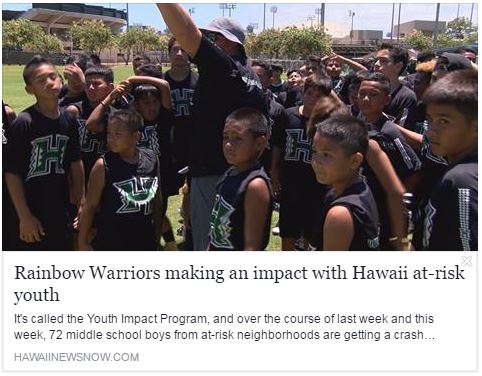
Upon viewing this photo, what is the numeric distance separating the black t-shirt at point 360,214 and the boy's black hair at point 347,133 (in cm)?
17

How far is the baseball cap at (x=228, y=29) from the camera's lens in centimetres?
266

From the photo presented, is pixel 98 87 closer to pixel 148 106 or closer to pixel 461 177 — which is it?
pixel 148 106

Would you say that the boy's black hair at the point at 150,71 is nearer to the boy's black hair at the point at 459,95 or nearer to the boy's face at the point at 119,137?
the boy's face at the point at 119,137

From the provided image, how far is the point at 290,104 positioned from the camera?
572 cm

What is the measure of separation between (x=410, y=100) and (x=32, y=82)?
3015mm

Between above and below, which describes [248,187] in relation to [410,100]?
below

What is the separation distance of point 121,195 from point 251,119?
3.09 feet

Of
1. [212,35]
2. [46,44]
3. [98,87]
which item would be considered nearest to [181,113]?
[98,87]

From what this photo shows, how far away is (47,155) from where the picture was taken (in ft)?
10.3

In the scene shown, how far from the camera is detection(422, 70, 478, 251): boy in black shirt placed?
185 cm

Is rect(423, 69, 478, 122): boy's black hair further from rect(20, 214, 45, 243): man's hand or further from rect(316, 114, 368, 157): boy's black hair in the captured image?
rect(20, 214, 45, 243): man's hand

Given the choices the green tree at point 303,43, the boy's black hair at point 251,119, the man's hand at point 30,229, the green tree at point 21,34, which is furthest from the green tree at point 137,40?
the boy's black hair at point 251,119
